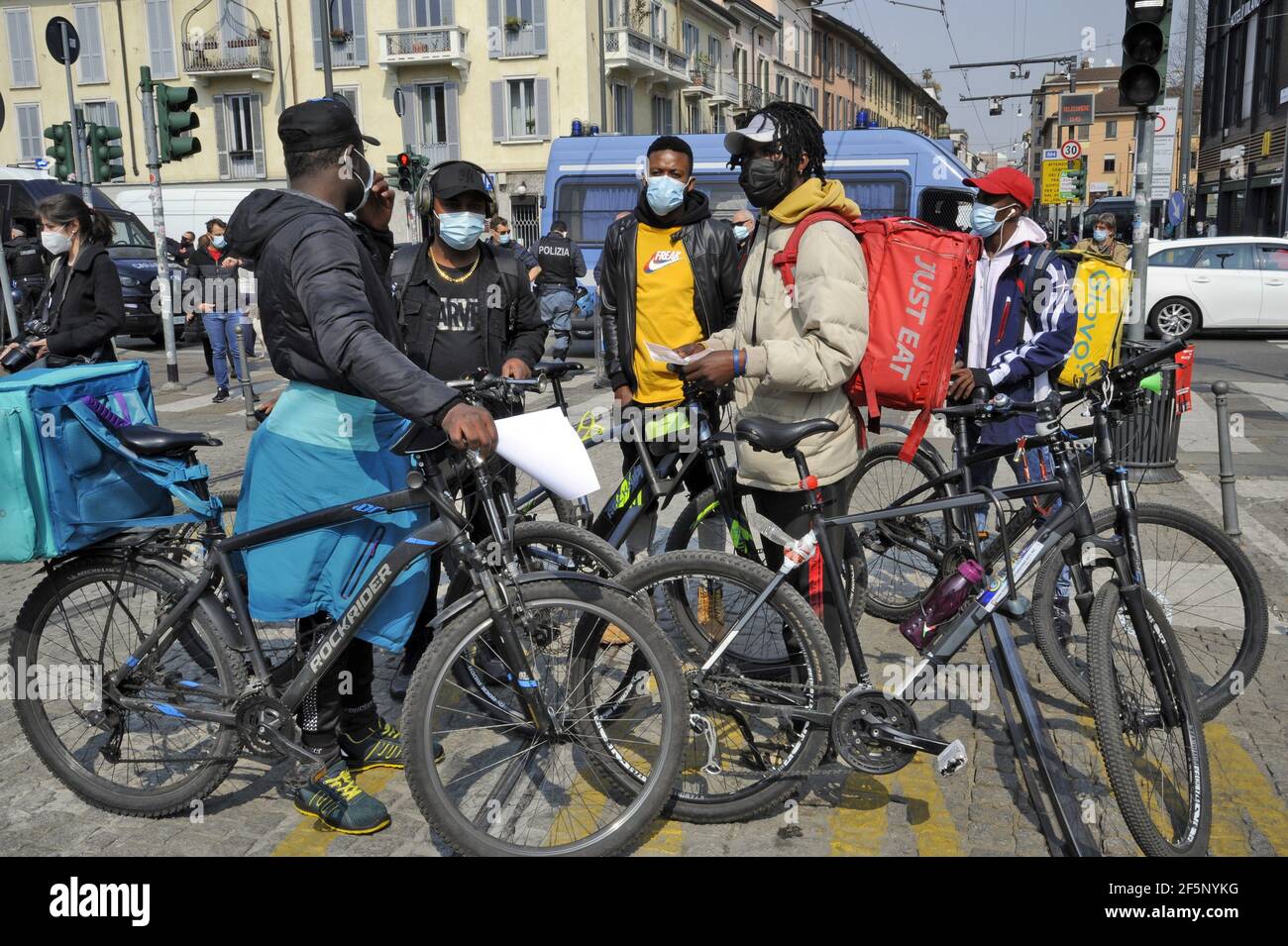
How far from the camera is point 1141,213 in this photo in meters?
7.80

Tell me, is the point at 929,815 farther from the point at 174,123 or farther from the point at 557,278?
the point at 174,123

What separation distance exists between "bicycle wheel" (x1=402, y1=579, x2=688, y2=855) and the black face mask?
1.38 metres

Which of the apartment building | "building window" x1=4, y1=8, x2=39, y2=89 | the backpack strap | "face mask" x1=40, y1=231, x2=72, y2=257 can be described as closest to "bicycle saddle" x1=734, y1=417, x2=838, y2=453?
the backpack strap

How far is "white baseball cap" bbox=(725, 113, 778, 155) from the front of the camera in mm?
3434

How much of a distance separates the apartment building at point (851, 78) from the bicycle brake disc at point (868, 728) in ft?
190

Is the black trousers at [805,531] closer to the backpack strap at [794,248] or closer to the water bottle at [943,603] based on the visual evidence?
the water bottle at [943,603]

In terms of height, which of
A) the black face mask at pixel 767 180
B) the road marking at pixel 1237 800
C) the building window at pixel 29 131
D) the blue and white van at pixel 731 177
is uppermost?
the building window at pixel 29 131

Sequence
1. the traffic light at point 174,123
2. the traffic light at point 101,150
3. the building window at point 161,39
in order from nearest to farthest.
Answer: the traffic light at point 174,123, the traffic light at point 101,150, the building window at point 161,39

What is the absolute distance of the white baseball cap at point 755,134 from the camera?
3434 millimetres

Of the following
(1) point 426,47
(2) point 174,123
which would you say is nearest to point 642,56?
(1) point 426,47

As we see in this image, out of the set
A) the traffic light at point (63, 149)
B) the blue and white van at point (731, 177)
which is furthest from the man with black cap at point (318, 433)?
the traffic light at point (63, 149)

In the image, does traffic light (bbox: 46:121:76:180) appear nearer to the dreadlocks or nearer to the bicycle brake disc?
the dreadlocks

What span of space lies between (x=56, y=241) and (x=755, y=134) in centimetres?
421
